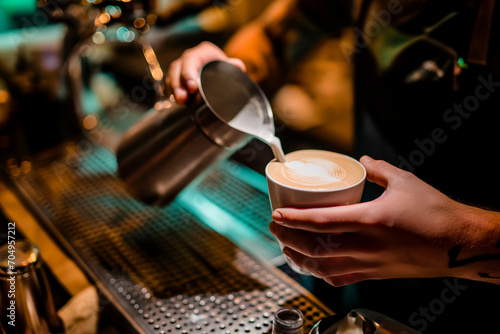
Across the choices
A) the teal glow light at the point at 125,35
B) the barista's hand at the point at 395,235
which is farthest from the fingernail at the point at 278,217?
the teal glow light at the point at 125,35

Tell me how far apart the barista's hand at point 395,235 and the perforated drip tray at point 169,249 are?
26 centimetres

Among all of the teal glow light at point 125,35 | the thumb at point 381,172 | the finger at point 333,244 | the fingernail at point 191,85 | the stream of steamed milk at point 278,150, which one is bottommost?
the finger at point 333,244

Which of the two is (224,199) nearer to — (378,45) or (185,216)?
(185,216)

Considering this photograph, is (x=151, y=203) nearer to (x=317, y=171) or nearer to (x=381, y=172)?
(x=317, y=171)

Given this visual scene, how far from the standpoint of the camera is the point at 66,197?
4.62ft

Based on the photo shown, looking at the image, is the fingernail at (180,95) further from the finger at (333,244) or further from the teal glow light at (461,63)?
the teal glow light at (461,63)

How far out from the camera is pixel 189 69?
1049 millimetres

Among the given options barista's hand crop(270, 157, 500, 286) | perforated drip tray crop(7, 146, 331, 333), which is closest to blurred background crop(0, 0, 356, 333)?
perforated drip tray crop(7, 146, 331, 333)

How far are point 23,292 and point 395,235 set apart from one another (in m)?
0.70

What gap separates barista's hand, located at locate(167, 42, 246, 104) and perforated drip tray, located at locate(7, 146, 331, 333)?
0.84 feet

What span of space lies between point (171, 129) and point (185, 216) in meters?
0.41

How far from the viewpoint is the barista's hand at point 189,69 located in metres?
0.96

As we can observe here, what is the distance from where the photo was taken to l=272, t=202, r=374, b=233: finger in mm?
649

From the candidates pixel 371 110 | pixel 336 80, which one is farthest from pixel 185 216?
pixel 336 80
